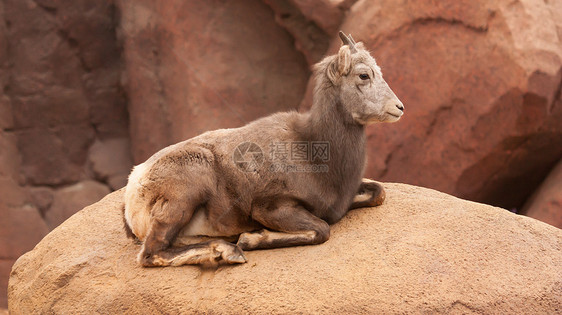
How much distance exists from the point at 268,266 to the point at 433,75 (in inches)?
158

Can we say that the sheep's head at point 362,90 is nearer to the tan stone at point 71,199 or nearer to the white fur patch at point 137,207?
the white fur patch at point 137,207

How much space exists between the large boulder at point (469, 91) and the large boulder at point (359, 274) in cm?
240

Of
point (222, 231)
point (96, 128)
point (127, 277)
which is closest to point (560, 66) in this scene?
point (222, 231)

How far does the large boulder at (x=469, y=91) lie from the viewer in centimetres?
673

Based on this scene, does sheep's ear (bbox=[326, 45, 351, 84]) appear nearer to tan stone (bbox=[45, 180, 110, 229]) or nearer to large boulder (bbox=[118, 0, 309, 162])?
large boulder (bbox=[118, 0, 309, 162])

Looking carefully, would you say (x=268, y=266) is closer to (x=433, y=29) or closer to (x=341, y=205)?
(x=341, y=205)

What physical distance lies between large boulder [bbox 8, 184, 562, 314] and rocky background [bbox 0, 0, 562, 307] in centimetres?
251

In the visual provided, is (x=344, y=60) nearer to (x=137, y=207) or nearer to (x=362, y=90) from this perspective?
(x=362, y=90)

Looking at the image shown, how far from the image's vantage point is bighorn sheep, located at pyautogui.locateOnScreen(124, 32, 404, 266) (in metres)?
4.14

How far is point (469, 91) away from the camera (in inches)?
274

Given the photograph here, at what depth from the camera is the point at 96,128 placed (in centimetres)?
880

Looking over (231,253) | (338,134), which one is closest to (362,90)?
(338,134)

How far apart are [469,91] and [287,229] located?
12.1 ft

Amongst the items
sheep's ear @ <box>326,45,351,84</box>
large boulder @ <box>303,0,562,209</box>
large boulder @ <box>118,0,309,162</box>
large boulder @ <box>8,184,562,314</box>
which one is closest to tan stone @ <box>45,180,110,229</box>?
large boulder @ <box>118,0,309,162</box>
